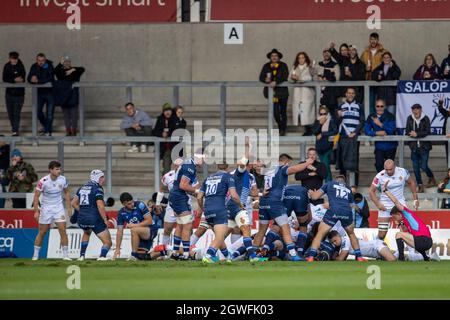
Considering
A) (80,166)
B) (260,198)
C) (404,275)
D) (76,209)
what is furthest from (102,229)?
(404,275)

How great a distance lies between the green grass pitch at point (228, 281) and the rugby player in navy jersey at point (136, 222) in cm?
203

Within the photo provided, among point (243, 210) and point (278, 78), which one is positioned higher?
point (278, 78)

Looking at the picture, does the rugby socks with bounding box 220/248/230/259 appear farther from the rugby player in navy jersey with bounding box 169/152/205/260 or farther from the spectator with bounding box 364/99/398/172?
the spectator with bounding box 364/99/398/172

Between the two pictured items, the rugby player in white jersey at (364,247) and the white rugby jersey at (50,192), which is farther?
the white rugby jersey at (50,192)

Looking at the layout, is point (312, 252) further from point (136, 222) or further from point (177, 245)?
point (136, 222)

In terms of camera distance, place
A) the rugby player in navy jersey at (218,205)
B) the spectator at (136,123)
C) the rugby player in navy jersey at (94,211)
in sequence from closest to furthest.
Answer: the rugby player in navy jersey at (218,205) → the rugby player in navy jersey at (94,211) → the spectator at (136,123)

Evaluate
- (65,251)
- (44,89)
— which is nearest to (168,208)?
(65,251)

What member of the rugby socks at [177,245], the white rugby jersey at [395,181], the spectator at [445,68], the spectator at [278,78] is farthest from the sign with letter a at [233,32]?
the rugby socks at [177,245]

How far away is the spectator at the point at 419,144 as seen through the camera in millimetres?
31750

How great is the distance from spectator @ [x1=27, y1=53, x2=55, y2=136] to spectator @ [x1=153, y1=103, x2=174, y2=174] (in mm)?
2867

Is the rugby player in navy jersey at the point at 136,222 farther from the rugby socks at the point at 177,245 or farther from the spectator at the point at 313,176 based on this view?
the spectator at the point at 313,176

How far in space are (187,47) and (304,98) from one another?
377 centimetres

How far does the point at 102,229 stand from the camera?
28484 millimetres

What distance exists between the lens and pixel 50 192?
2956cm
